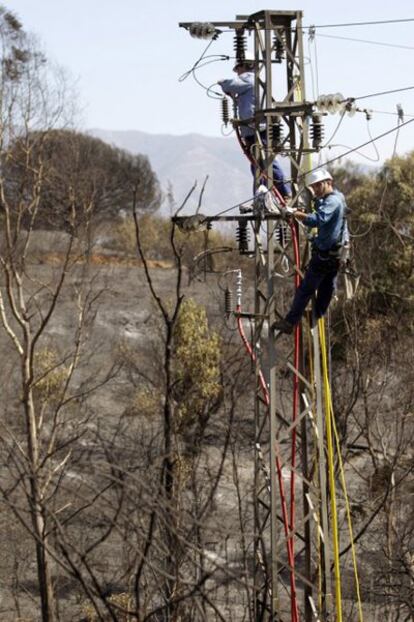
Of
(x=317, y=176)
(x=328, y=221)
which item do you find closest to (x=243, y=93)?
(x=317, y=176)

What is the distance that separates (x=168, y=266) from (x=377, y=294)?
16476 mm

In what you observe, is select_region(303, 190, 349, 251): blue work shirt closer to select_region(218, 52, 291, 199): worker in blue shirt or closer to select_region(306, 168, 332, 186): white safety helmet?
select_region(306, 168, 332, 186): white safety helmet

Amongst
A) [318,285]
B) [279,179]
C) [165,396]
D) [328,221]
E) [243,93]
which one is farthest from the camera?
[165,396]

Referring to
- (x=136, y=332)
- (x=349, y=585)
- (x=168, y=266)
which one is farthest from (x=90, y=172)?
(x=349, y=585)

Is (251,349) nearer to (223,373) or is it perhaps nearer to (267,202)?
(267,202)

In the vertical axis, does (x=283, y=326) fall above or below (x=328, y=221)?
below

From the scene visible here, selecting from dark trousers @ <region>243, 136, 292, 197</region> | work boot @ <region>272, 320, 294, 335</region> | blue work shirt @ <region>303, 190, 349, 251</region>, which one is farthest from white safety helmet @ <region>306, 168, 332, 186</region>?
work boot @ <region>272, 320, 294, 335</region>

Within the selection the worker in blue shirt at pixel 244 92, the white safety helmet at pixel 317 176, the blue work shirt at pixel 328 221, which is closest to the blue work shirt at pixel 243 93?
the worker in blue shirt at pixel 244 92

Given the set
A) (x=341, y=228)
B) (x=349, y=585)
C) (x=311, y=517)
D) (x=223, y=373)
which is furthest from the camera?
(x=223, y=373)

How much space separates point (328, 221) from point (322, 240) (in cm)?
16

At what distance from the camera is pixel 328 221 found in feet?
29.1

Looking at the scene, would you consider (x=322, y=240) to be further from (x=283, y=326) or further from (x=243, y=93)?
(x=243, y=93)

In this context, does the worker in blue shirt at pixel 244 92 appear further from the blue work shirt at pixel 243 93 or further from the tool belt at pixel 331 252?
the tool belt at pixel 331 252

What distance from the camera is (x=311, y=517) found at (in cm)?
971
